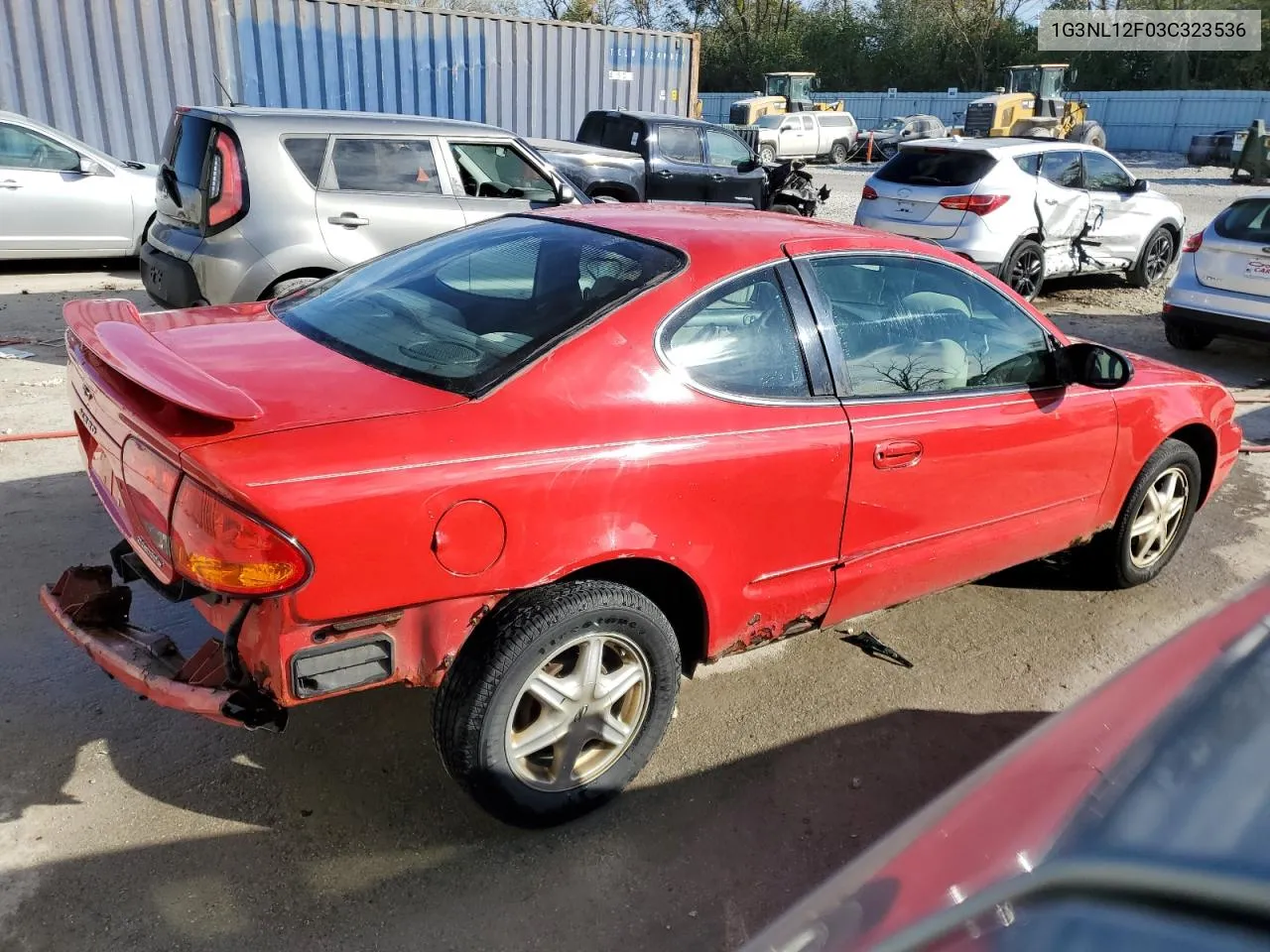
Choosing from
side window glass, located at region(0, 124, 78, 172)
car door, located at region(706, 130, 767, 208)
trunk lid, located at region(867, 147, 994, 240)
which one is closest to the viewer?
side window glass, located at region(0, 124, 78, 172)

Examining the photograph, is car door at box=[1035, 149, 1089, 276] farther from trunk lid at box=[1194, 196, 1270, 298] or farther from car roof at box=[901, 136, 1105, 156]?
trunk lid at box=[1194, 196, 1270, 298]

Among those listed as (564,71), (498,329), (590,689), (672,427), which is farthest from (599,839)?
(564,71)

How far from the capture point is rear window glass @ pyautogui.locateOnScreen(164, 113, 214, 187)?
645cm

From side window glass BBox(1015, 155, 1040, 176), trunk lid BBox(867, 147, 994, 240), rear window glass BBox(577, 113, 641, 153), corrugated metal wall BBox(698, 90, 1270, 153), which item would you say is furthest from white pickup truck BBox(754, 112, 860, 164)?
side window glass BBox(1015, 155, 1040, 176)

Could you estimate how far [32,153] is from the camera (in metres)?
9.25

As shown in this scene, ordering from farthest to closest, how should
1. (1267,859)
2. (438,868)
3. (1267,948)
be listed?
(438,868) < (1267,859) < (1267,948)

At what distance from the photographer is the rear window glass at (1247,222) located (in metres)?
7.89

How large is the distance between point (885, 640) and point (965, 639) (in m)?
0.33

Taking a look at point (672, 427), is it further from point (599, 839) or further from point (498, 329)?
point (599, 839)

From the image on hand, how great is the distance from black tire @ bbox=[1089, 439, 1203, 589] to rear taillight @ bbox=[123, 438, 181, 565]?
355 centimetres

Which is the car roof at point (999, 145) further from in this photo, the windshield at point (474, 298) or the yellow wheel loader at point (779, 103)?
the yellow wheel loader at point (779, 103)

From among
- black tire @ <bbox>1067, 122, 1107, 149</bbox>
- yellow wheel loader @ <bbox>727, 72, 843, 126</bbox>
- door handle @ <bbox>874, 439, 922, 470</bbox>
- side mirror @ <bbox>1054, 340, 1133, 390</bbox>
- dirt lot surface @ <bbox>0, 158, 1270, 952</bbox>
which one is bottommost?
dirt lot surface @ <bbox>0, 158, 1270, 952</bbox>

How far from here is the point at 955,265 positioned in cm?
354

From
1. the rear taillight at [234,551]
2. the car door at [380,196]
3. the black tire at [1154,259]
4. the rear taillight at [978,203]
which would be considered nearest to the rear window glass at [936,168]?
the rear taillight at [978,203]
